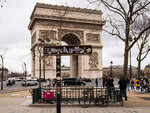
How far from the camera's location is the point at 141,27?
29875 millimetres

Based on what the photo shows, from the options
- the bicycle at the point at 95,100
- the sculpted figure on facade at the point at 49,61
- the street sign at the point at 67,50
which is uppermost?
the sculpted figure on facade at the point at 49,61

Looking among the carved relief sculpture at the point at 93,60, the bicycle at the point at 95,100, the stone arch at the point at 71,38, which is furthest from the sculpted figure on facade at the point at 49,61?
the bicycle at the point at 95,100

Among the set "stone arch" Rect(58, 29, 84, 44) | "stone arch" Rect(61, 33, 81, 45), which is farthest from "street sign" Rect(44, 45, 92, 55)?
"stone arch" Rect(61, 33, 81, 45)

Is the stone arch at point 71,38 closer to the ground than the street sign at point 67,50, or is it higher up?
higher up

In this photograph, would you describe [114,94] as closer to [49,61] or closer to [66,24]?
[49,61]

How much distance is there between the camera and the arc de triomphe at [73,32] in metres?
45.8

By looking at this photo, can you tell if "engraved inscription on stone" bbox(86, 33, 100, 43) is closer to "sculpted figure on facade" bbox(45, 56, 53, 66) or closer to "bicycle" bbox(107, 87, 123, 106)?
"sculpted figure on facade" bbox(45, 56, 53, 66)

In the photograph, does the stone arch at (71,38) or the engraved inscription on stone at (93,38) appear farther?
the engraved inscription on stone at (93,38)

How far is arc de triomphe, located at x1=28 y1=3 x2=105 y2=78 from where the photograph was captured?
150 feet

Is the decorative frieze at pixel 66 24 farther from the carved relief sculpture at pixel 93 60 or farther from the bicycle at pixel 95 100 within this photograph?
the bicycle at pixel 95 100

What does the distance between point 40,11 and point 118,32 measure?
31.0 meters

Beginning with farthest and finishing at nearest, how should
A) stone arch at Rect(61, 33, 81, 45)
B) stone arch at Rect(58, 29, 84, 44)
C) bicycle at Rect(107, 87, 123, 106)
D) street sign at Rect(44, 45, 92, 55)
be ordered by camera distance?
1. stone arch at Rect(61, 33, 81, 45)
2. stone arch at Rect(58, 29, 84, 44)
3. bicycle at Rect(107, 87, 123, 106)
4. street sign at Rect(44, 45, 92, 55)

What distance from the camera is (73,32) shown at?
49031mm

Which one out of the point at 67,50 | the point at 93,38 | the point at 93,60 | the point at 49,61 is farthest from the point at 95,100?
the point at 93,38
